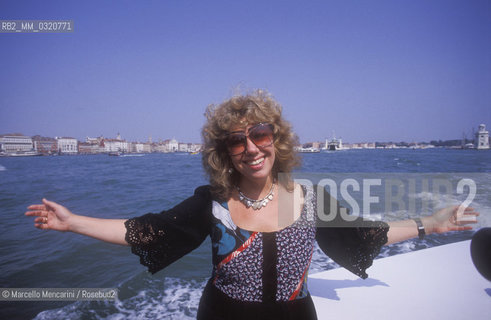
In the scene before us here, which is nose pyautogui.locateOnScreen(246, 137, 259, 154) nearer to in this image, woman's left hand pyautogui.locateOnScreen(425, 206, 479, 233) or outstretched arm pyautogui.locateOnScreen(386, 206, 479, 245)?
outstretched arm pyautogui.locateOnScreen(386, 206, 479, 245)

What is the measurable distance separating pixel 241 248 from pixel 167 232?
405 mm

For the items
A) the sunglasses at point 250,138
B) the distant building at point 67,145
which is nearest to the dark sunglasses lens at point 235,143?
the sunglasses at point 250,138

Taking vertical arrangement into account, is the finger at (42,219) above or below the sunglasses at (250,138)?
below

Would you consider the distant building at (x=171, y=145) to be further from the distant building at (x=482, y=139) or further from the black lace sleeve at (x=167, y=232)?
the black lace sleeve at (x=167, y=232)

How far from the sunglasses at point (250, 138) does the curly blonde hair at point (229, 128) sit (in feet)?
0.12

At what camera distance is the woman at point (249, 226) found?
124 cm

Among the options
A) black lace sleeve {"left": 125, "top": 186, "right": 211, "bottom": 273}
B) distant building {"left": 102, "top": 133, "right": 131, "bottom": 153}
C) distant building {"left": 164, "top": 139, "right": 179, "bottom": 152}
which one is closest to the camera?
black lace sleeve {"left": 125, "top": 186, "right": 211, "bottom": 273}

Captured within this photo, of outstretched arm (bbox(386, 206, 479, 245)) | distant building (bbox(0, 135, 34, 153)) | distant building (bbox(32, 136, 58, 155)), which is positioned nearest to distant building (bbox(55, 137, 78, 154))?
distant building (bbox(32, 136, 58, 155))

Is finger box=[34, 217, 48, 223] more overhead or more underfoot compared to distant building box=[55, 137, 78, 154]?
more underfoot

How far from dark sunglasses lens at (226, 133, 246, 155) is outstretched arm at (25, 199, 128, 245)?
28.5 inches

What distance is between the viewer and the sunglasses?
4.61ft

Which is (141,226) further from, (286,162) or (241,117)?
(286,162)

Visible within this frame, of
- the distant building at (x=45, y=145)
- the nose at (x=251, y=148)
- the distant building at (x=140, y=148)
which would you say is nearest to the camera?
the nose at (x=251, y=148)

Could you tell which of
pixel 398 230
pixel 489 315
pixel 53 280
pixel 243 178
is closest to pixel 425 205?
pixel 489 315
